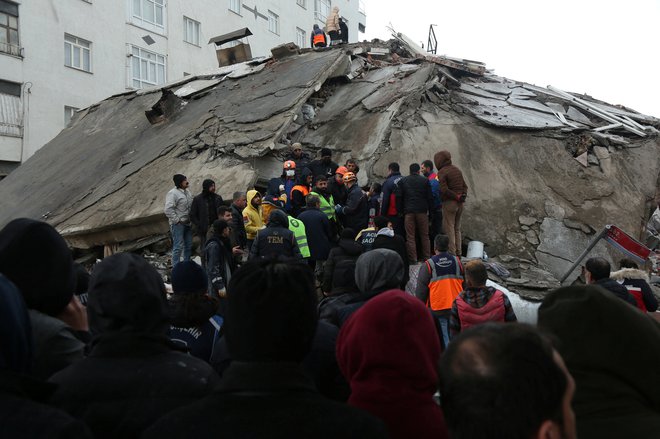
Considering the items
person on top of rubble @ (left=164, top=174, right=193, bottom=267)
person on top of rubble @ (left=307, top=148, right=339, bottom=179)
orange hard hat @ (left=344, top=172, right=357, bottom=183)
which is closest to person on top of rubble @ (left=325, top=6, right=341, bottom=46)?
person on top of rubble @ (left=307, top=148, right=339, bottom=179)

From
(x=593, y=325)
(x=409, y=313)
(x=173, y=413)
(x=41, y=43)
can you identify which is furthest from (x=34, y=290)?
(x=41, y=43)

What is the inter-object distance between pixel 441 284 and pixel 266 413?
16.0 feet

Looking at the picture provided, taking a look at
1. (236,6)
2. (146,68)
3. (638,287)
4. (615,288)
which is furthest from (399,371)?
(236,6)

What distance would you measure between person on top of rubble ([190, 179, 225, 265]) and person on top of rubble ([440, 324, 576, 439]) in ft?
26.1

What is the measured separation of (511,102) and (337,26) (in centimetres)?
703

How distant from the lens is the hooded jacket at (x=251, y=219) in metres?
9.02

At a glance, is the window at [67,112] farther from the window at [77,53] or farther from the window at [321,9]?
the window at [321,9]

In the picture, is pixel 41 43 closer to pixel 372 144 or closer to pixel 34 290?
pixel 372 144

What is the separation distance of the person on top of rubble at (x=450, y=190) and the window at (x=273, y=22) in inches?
1203

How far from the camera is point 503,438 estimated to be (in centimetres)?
138

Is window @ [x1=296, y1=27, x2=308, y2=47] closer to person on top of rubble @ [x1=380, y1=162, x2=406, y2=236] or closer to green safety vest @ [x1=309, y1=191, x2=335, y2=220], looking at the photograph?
green safety vest @ [x1=309, y1=191, x2=335, y2=220]

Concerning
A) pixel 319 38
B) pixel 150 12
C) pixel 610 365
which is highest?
pixel 150 12

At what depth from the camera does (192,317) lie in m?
3.56

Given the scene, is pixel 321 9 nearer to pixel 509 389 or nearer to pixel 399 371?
pixel 399 371
